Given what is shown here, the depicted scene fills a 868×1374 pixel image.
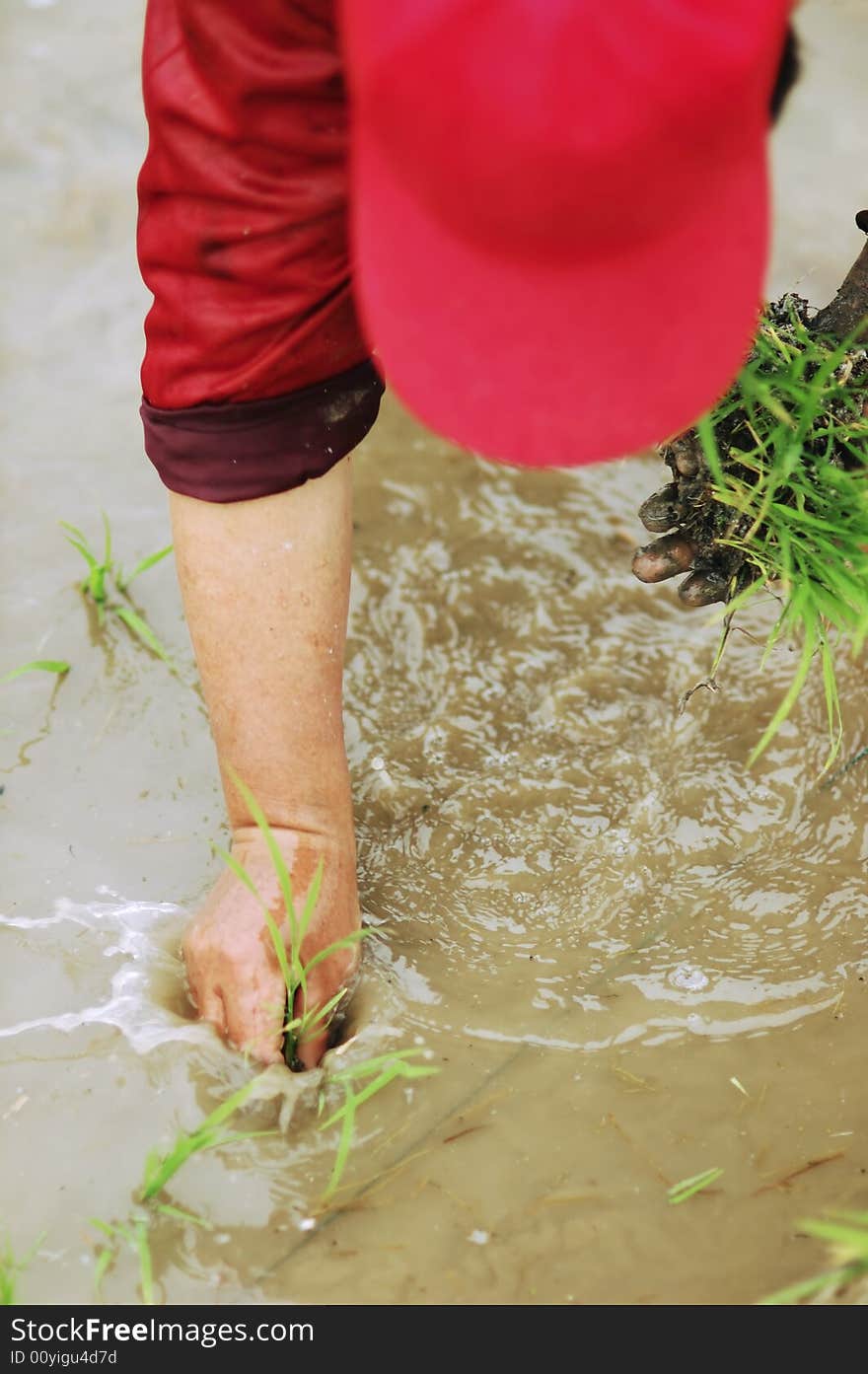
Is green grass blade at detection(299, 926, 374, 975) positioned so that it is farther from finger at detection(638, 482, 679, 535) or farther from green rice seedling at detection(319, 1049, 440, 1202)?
finger at detection(638, 482, 679, 535)

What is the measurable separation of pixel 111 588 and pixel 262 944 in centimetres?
86

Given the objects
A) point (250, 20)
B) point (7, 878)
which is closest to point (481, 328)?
point (250, 20)

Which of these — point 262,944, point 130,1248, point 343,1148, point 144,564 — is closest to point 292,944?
point 262,944

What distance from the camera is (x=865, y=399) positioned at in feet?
5.45

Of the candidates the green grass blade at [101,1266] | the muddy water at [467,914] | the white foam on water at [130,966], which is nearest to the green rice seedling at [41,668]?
the muddy water at [467,914]

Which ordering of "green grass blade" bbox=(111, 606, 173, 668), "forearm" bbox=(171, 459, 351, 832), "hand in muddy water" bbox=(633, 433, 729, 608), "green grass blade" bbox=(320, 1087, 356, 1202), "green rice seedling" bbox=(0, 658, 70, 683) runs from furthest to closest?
"green grass blade" bbox=(111, 606, 173, 668)
"green rice seedling" bbox=(0, 658, 70, 683)
"hand in muddy water" bbox=(633, 433, 729, 608)
"forearm" bbox=(171, 459, 351, 832)
"green grass blade" bbox=(320, 1087, 356, 1202)

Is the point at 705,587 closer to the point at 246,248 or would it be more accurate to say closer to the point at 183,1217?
the point at 246,248

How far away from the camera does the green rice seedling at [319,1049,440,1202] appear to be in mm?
1548

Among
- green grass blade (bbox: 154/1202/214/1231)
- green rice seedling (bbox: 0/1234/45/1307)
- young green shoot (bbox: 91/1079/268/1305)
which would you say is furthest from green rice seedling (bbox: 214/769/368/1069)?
green rice seedling (bbox: 0/1234/45/1307)

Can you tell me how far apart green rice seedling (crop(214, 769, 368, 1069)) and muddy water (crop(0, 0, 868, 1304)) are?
0.19 ft

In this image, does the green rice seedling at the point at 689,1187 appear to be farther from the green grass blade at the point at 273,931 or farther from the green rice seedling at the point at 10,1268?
the green rice seedling at the point at 10,1268

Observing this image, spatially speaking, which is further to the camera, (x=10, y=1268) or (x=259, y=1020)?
(x=259, y=1020)

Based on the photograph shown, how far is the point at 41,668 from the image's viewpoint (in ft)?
7.00
